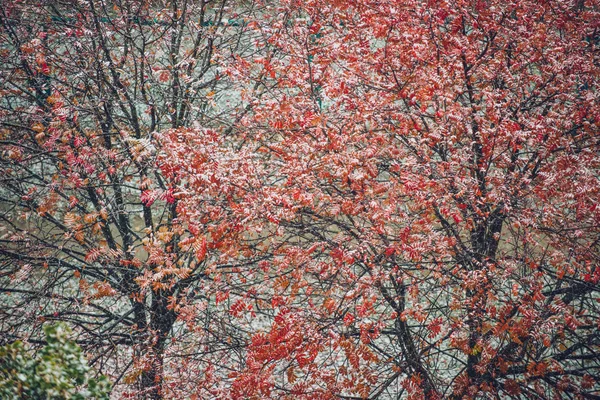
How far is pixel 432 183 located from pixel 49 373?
4.48 m

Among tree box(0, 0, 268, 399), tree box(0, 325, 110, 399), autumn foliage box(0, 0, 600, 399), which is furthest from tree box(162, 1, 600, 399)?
tree box(0, 325, 110, 399)

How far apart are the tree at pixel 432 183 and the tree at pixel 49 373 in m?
2.60

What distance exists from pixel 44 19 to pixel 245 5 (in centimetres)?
352

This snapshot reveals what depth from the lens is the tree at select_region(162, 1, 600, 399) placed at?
6566 millimetres

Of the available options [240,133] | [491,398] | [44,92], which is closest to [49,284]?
[44,92]

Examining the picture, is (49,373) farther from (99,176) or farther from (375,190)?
(99,176)

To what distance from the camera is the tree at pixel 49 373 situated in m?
4.09

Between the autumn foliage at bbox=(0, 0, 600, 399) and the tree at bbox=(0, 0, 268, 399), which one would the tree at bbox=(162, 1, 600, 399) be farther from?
the tree at bbox=(0, 0, 268, 399)

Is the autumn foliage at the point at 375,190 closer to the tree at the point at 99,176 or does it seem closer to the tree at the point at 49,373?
the tree at the point at 99,176

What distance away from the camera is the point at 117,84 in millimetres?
8688

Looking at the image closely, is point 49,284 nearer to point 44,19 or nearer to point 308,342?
point 308,342

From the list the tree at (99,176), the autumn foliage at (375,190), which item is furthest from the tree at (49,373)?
the tree at (99,176)

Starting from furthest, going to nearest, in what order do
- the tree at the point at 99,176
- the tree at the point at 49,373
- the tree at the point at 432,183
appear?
the tree at the point at 99,176
the tree at the point at 432,183
the tree at the point at 49,373

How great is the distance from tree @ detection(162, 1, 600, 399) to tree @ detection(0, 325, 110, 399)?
260cm
